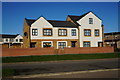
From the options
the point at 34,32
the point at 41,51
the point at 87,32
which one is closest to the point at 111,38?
the point at 87,32

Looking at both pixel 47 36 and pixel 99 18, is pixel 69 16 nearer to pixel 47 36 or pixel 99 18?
pixel 99 18

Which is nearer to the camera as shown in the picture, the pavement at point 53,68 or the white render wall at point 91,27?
the pavement at point 53,68

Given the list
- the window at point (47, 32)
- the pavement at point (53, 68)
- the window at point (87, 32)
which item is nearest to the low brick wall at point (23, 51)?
the window at point (47, 32)

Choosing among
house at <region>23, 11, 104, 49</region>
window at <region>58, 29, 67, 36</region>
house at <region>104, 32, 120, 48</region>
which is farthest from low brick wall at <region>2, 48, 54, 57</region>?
house at <region>104, 32, 120, 48</region>

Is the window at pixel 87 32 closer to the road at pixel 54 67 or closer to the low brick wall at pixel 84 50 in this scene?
the low brick wall at pixel 84 50

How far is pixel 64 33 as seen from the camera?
38375mm

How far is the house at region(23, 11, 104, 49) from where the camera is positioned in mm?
36219

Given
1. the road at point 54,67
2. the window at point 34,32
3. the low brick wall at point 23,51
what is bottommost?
the road at point 54,67

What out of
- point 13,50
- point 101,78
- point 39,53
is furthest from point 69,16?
point 101,78

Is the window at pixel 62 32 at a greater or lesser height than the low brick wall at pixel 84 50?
greater

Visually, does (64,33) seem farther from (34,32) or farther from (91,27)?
(91,27)

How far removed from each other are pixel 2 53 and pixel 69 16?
23387 millimetres

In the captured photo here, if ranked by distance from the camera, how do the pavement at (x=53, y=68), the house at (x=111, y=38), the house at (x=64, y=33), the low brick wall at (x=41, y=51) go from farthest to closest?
1. the house at (x=111, y=38)
2. the house at (x=64, y=33)
3. the low brick wall at (x=41, y=51)
4. the pavement at (x=53, y=68)

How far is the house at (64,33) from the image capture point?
36219 mm
